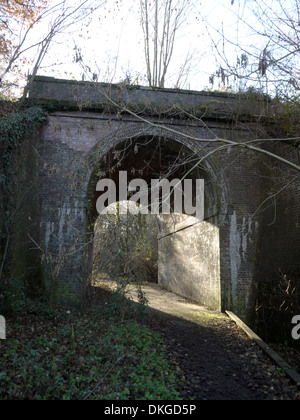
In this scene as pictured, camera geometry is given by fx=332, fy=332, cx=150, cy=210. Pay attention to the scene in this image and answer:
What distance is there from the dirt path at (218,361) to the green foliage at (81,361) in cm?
40

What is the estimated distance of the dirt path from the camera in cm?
512

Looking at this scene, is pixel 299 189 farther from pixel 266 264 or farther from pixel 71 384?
pixel 71 384

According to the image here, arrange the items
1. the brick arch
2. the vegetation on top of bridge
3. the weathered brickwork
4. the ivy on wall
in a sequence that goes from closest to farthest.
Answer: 1. the ivy on wall
2. the weathered brickwork
3. the vegetation on top of bridge
4. the brick arch

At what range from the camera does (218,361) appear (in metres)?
6.37

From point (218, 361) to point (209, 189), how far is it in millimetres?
6026

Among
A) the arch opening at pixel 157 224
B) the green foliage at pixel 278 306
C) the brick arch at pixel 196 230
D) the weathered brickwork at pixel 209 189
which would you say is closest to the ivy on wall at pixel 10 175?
the weathered brickwork at pixel 209 189

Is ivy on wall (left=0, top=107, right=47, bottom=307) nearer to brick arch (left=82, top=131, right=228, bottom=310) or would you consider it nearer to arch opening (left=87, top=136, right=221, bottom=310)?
brick arch (left=82, top=131, right=228, bottom=310)

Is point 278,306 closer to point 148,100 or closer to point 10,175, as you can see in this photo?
point 148,100

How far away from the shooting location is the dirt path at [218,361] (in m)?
5.12

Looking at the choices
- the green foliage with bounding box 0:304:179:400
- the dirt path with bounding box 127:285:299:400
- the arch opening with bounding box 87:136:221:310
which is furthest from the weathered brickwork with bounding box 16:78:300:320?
the green foliage with bounding box 0:304:179:400

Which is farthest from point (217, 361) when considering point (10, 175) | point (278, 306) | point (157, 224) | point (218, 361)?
point (10, 175)

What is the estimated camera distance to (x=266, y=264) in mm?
9758

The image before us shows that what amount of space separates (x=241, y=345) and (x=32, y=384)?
451 cm

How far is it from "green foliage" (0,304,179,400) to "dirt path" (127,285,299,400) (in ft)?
1.31
